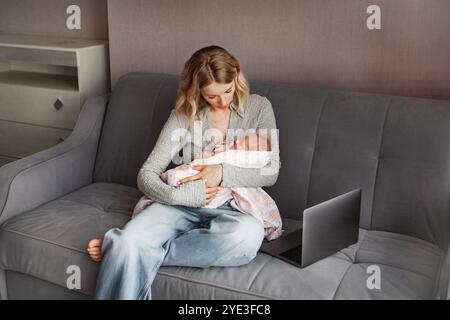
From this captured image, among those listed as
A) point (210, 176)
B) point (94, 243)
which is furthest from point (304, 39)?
point (94, 243)

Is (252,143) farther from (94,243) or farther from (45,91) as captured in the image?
(45,91)

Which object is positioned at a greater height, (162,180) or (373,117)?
(373,117)

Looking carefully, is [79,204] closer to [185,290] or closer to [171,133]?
[171,133]

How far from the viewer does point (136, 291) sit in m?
1.73

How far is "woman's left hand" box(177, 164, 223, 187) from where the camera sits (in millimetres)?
1954

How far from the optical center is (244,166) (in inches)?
78.5

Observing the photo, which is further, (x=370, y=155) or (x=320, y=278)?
(x=370, y=155)

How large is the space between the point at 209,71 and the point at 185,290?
2.34ft

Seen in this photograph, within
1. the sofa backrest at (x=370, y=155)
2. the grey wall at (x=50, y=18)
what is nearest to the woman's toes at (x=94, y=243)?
the sofa backrest at (x=370, y=155)

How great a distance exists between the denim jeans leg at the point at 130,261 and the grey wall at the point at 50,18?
5.10 feet

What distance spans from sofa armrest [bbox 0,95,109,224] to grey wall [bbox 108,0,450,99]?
38 cm

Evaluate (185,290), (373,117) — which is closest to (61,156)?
(185,290)

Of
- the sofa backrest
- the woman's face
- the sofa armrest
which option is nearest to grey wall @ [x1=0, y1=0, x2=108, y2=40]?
the sofa armrest

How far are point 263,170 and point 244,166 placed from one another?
0.07 metres
